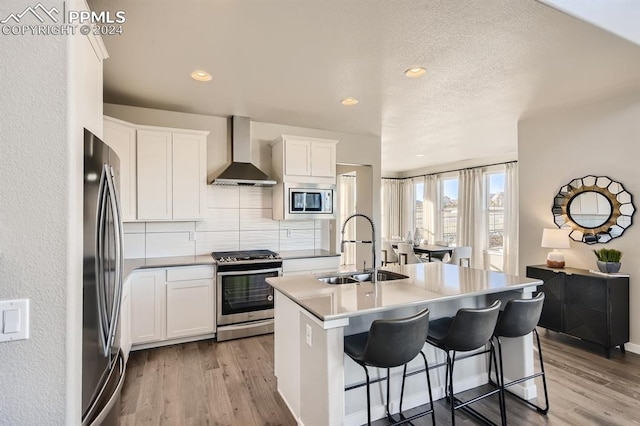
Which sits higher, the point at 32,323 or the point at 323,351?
the point at 32,323

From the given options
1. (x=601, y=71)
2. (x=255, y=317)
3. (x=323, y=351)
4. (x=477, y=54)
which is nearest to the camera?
(x=323, y=351)

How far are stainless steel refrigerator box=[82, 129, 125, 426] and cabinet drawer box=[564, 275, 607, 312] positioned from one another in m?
4.11

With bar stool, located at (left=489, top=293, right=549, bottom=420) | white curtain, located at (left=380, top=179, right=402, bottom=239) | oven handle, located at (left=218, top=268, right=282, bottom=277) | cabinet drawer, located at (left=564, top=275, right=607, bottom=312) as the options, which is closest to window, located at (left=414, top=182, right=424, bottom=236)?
white curtain, located at (left=380, top=179, right=402, bottom=239)

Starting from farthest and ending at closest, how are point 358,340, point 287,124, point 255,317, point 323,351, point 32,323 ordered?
point 287,124 → point 255,317 → point 358,340 → point 323,351 → point 32,323

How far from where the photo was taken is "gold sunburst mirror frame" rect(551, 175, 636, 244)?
10.8ft

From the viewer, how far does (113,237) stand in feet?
5.04

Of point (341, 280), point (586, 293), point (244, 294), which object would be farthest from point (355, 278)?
point (586, 293)

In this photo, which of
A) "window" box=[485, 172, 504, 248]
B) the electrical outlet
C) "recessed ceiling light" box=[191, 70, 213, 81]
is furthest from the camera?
"window" box=[485, 172, 504, 248]

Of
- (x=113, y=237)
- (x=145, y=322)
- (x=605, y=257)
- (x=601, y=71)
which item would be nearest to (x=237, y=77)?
(x=113, y=237)

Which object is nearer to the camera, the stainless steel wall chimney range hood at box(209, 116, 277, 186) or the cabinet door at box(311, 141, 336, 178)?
the stainless steel wall chimney range hood at box(209, 116, 277, 186)

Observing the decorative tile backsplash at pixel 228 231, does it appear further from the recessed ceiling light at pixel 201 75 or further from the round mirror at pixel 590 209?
the round mirror at pixel 590 209

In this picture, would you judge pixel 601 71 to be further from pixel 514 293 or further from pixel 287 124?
pixel 287 124

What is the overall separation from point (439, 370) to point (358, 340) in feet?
3.07

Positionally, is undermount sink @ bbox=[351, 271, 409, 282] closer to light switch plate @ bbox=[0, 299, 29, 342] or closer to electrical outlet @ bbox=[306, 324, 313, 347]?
electrical outlet @ bbox=[306, 324, 313, 347]
